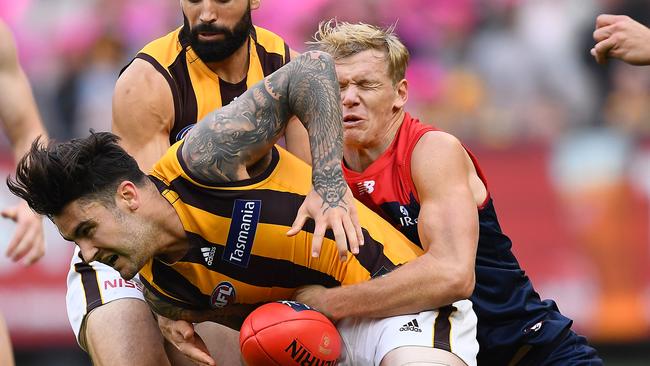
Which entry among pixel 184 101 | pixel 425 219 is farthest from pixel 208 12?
pixel 425 219

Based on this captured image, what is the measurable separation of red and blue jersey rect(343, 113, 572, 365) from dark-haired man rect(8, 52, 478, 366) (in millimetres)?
271

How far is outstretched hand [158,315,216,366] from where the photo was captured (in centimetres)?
528

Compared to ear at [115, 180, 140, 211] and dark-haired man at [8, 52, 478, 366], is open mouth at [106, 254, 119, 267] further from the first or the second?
ear at [115, 180, 140, 211]

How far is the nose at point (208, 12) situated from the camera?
225 inches

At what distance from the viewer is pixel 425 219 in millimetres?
5242

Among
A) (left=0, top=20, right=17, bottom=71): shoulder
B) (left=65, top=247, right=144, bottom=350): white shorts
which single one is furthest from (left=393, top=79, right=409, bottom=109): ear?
(left=0, top=20, right=17, bottom=71): shoulder

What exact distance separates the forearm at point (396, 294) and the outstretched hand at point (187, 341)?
538 mm

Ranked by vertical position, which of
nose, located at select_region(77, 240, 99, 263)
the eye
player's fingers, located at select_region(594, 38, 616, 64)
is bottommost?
nose, located at select_region(77, 240, 99, 263)

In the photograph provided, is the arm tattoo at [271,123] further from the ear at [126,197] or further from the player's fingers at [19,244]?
the player's fingers at [19,244]

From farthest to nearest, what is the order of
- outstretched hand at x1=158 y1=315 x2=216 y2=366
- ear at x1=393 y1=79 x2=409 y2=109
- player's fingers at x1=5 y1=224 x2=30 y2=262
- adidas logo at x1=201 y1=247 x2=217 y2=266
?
Answer: player's fingers at x1=5 y1=224 x2=30 y2=262 → ear at x1=393 y1=79 x2=409 y2=109 → outstretched hand at x1=158 y1=315 x2=216 y2=366 → adidas logo at x1=201 y1=247 x2=217 y2=266

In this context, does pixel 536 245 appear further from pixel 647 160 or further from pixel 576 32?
pixel 576 32

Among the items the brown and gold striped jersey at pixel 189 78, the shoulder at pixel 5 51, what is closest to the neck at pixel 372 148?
the brown and gold striped jersey at pixel 189 78

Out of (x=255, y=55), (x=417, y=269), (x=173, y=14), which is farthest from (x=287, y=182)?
(x=173, y=14)

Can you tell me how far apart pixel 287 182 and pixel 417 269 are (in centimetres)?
66
